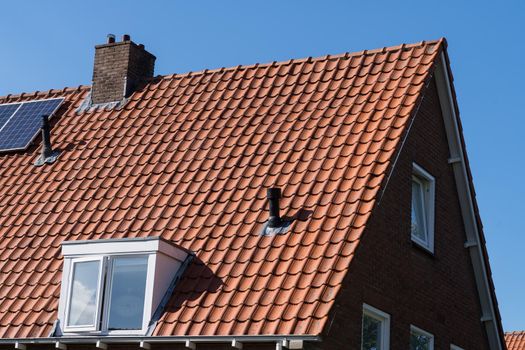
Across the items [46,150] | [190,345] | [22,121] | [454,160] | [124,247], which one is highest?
[22,121]

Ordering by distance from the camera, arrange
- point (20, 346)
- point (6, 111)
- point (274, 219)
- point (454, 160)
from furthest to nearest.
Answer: point (6, 111), point (454, 160), point (274, 219), point (20, 346)

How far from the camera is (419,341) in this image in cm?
1619

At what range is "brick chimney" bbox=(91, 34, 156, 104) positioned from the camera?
19.3 m

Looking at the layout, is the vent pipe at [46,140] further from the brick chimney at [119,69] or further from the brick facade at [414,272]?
the brick facade at [414,272]

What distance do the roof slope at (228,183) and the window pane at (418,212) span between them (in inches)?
76.3

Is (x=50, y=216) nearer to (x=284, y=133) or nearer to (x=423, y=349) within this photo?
(x=284, y=133)

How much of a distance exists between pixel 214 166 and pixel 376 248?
3165mm

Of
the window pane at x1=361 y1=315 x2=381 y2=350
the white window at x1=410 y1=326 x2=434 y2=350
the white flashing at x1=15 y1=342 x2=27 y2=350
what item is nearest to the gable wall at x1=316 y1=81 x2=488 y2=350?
the white window at x1=410 y1=326 x2=434 y2=350

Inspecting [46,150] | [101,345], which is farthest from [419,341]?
[46,150]

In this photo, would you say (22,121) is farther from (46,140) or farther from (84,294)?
(84,294)

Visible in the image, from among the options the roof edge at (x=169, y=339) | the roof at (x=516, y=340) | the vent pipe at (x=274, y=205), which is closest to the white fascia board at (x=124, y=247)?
the roof edge at (x=169, y=339)

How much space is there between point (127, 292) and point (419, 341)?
5209mm

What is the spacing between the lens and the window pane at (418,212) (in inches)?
661

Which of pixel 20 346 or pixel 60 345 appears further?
pixel 20 346
